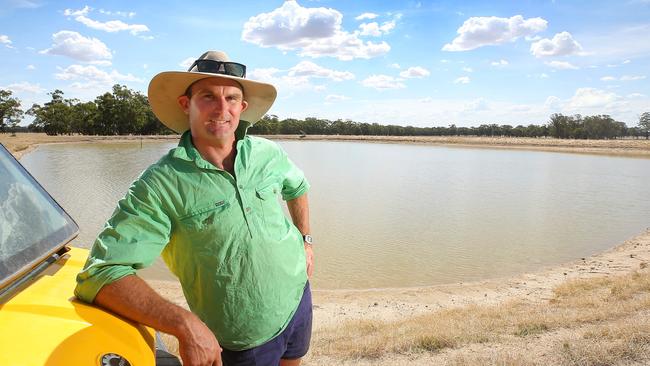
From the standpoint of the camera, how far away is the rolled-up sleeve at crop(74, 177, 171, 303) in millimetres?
1544

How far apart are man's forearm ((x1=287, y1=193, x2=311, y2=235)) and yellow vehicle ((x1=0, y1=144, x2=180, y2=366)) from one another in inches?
39.9

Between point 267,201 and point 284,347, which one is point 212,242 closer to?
point 267,201

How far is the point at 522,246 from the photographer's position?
13242mm

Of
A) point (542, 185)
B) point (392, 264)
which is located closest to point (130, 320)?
point (392, 264)

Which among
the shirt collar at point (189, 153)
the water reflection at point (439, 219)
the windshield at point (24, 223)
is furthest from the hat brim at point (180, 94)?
the water reflection at point (439, 219)

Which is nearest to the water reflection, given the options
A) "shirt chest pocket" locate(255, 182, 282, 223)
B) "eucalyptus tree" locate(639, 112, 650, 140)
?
"shirt chest pocket" locate(255, 182, 282, 223)

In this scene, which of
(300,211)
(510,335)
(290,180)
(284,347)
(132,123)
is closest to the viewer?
(284,347)

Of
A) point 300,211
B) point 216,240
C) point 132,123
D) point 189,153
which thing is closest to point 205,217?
point 216,240

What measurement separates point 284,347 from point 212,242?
61cm

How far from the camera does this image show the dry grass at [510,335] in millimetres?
3801

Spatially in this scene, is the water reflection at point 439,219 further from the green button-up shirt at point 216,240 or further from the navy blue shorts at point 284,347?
the green button-up shirt at point 216,240

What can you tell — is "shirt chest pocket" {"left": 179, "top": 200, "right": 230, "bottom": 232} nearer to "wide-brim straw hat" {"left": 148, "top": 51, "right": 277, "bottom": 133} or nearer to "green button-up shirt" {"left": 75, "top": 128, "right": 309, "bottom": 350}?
"green button-up shirt" {"left": 75, "top": 128, "right": 309, "bottom": 350}

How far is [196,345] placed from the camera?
1559 millimetres

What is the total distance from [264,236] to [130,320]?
0.57 metres
